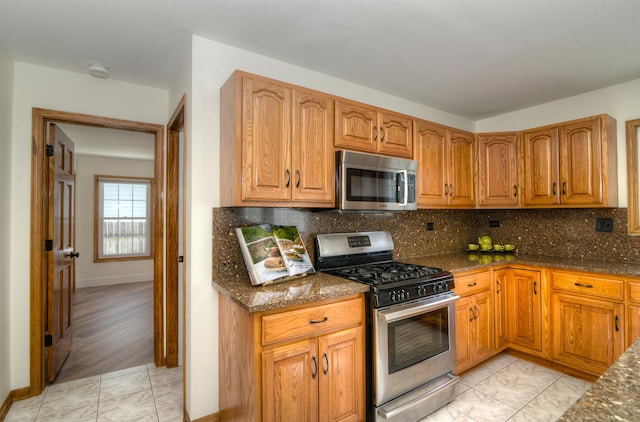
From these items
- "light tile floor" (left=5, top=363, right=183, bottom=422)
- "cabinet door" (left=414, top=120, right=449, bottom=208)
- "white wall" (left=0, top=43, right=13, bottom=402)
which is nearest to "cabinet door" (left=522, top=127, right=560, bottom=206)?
"cabinet door" (left=414, top=120, right=449, bottom=208)

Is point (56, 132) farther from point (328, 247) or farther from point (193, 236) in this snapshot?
point (328, 247)

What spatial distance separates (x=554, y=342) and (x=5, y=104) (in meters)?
4.44

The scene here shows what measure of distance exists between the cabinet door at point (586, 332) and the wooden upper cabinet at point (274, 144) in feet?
6.96

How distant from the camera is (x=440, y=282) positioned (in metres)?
2.24

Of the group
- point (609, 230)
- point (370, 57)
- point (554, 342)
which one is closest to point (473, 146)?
point (609, 230)

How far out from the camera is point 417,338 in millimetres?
2090

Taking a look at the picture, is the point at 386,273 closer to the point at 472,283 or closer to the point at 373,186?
the point at 373,186

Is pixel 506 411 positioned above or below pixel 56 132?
below

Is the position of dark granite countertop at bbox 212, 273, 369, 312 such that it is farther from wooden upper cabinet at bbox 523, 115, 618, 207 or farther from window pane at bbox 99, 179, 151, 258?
window pane at bbox 99, 179, 151, 258

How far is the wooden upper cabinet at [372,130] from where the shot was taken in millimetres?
2244

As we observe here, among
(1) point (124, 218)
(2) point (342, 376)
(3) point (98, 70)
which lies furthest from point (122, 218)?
(2) point (342, 376)

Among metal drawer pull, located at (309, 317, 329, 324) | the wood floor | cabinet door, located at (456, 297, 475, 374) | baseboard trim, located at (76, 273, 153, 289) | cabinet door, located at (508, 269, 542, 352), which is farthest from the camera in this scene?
baseboard trim, located at (76, 273, 153, 289)

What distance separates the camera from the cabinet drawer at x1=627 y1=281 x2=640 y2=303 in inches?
88.3

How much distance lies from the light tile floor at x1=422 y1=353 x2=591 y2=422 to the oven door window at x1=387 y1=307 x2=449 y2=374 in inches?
15.9
